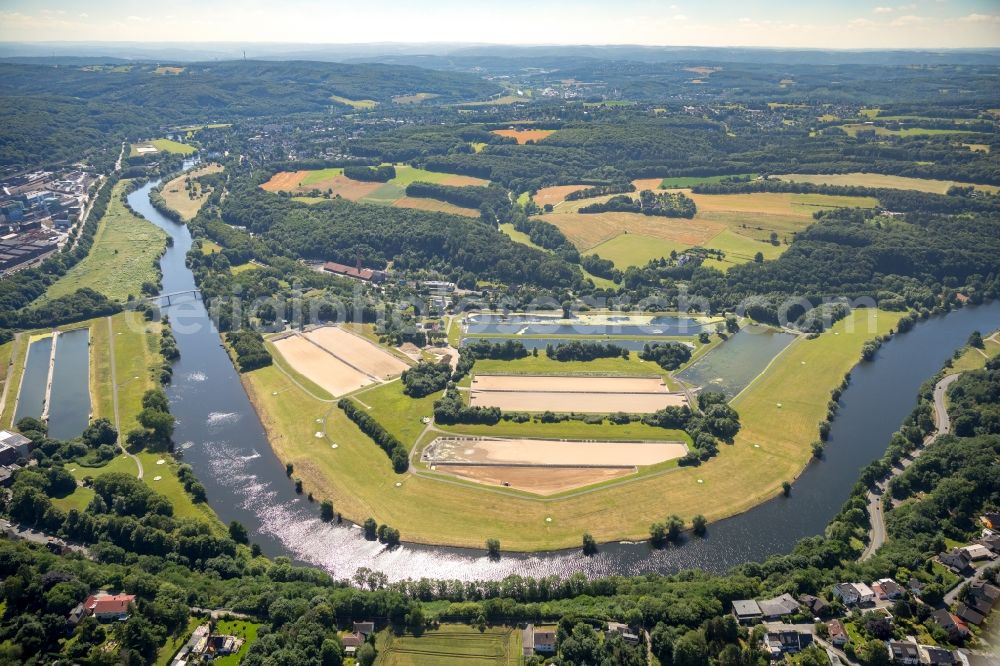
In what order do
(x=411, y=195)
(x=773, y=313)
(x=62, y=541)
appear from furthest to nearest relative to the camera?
(x=411, y=195) < (x=773, y=313) < (x=62, y=541)

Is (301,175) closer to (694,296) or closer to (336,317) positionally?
(336,317)

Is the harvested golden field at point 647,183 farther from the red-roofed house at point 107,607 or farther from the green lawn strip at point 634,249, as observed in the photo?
the red-roofed house at point 107,607

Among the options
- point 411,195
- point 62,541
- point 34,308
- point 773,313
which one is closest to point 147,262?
point 34,308

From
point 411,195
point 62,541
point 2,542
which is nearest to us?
point 2,542

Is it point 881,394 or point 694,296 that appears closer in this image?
point 881,394

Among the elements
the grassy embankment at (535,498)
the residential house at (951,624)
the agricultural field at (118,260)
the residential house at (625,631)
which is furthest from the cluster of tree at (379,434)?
the agricultural field at (118,260)

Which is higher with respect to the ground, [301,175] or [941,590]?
[301,175]

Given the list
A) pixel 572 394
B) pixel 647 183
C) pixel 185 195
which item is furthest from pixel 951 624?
pixel 185 195
